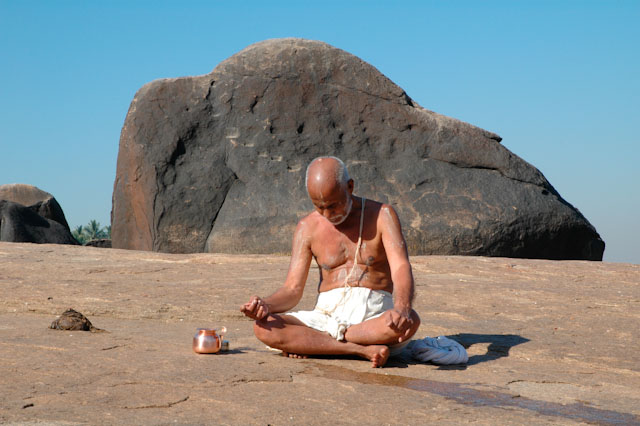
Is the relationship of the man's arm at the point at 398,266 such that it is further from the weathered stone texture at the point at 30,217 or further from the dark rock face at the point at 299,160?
the weathered stone texture at the point at 30,217

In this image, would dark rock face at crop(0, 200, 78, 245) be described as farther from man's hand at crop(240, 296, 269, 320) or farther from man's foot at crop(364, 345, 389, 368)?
man's foot at crop(364, 345, 389, 368)

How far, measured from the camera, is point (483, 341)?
5.08m

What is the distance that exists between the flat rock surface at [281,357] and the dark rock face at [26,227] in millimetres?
9416

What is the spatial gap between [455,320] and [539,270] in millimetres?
3038

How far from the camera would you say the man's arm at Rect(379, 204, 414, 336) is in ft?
12.6

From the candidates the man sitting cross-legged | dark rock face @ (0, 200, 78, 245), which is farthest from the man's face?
dark rock face @ (0, 200, 78, 245)

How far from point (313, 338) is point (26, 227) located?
15.0 m

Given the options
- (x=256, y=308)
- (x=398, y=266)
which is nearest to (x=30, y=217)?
(x=256, y=308)

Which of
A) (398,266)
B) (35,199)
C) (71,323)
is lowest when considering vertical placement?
(71,323)

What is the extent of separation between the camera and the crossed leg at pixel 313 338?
4.08 metres

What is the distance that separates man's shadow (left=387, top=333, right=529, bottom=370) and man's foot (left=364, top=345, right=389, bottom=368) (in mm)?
165

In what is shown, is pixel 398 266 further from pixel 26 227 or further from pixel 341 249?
pixel 26 227

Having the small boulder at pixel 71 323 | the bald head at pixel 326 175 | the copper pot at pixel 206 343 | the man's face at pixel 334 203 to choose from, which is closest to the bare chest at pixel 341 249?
the man's face at pixel 334 203

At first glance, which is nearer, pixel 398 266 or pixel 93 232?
pixel 398 266
